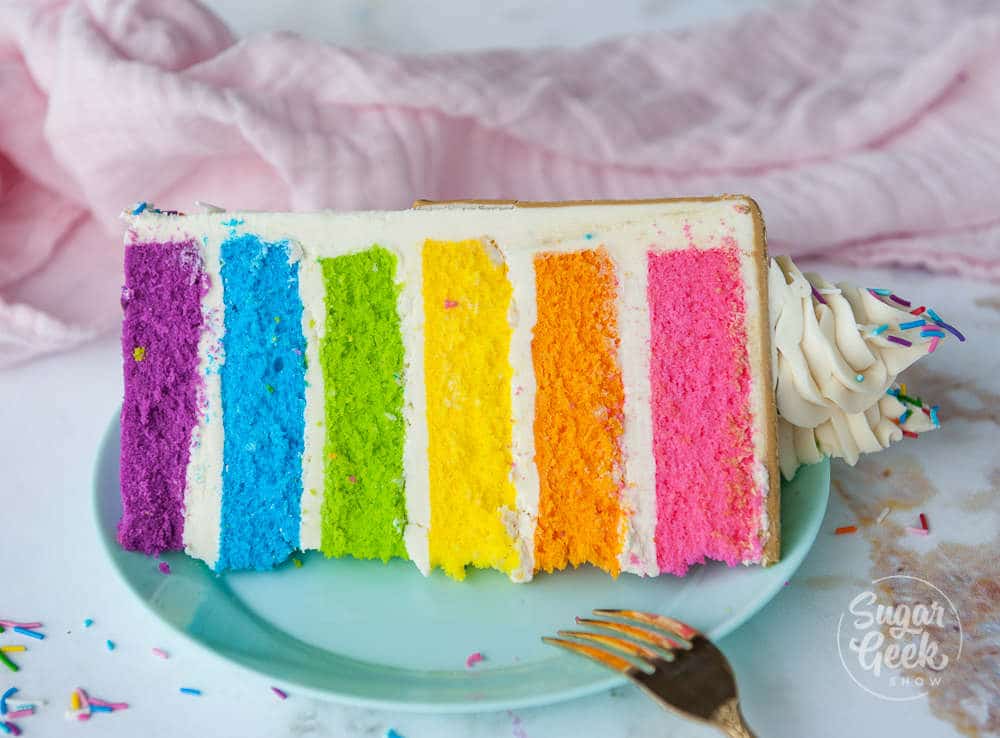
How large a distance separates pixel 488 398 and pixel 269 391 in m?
0.33

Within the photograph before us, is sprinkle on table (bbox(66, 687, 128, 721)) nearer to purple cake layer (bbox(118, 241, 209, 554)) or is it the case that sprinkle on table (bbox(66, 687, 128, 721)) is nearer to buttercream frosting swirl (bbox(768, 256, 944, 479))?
purple cake layer (bbox(118, 241, 209, 554))

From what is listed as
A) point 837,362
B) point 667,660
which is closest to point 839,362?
point 837,362

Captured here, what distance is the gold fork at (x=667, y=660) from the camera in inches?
50.6

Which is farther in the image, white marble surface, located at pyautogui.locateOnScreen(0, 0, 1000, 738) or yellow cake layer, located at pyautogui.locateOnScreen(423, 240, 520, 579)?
yellow cake layer, located at pyautogui.locateOnScreen(423, 240, 520, 579)

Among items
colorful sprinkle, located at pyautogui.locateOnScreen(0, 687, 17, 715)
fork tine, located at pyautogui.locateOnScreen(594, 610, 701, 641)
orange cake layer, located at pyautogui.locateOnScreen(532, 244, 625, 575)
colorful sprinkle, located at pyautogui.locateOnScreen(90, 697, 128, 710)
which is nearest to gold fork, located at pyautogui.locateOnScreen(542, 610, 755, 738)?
fork tine, located at pyautogui.locateOnScreen(594, 610, 701, 641)

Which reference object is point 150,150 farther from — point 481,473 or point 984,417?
point 984,417

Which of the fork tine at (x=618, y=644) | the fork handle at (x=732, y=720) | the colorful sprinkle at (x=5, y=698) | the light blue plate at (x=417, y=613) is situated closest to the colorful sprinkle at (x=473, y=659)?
the light blue plate at (x=417, y=613)

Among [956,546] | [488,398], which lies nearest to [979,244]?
[956,546]

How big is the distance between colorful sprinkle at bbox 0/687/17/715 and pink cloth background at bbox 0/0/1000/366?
2.74 ft

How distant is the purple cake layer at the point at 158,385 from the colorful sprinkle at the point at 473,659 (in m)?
0.49

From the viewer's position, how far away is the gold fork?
1.28 metres

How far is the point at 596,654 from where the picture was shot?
4.58 ft

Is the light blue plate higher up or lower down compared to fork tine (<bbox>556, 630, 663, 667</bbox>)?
lower down

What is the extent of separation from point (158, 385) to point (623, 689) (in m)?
0.81
